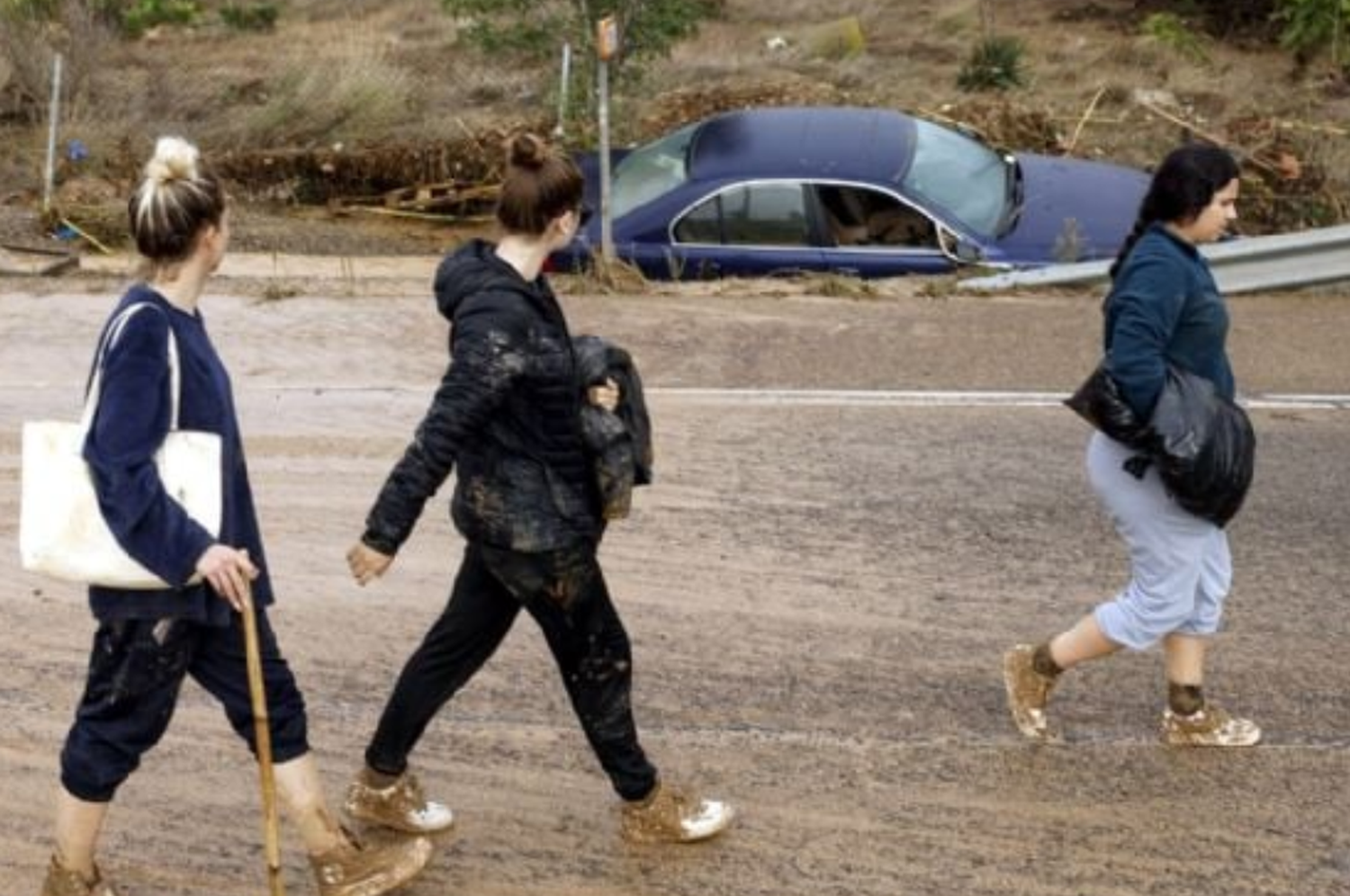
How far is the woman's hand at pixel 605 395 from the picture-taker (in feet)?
14.4

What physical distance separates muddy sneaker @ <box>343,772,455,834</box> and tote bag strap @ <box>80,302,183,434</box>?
119 centimetres

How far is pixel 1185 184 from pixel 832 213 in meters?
6.30

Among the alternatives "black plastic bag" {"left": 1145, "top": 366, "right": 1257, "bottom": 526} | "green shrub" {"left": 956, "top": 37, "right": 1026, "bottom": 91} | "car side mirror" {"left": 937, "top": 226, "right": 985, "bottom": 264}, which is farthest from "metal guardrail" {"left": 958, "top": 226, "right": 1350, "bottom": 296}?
"green shrub" {"left": 956, "top": 37, "right": 1026, "bottom": 91}

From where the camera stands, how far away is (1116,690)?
5824 mm

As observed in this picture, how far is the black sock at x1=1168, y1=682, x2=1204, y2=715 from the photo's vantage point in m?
5.38

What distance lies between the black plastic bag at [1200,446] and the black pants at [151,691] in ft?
7.03

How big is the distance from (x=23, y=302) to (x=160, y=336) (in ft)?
22.8

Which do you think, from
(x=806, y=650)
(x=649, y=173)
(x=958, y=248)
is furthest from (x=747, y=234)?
(x=806, y=650)

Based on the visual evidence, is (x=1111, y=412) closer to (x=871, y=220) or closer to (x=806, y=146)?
(x=871, y=220)

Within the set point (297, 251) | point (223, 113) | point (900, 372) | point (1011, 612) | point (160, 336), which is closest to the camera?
point (160, 336)

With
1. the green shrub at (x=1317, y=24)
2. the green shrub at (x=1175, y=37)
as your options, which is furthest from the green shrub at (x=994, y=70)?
the green shrub at (x=1317, y=24)

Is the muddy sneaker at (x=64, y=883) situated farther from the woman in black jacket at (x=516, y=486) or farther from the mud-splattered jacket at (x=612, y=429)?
the mud-splattered jacket at (x=612, y=429)

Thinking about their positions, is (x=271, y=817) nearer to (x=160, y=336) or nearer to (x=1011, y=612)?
(x=160, y=336)

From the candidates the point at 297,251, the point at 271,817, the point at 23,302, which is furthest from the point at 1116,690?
the point at 297,251
